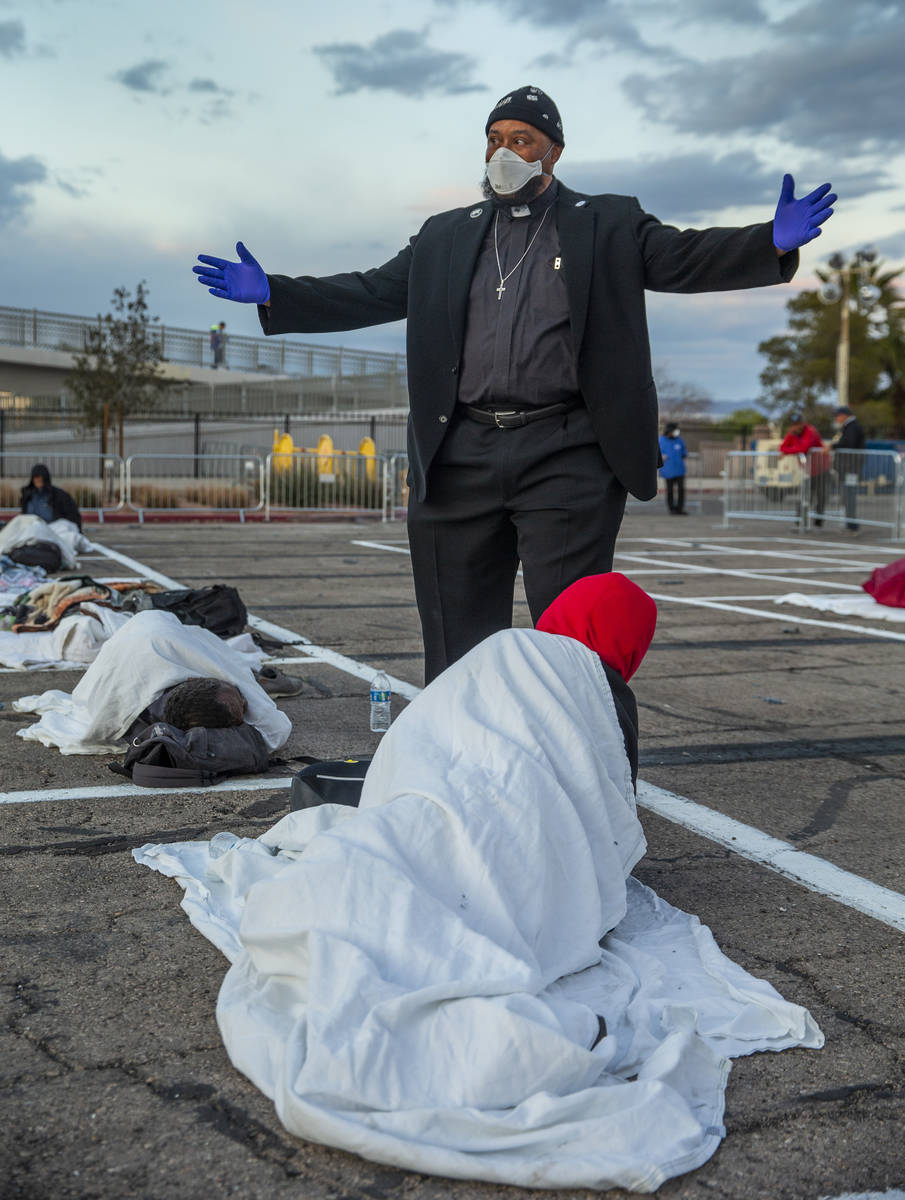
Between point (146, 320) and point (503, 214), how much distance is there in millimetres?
25092

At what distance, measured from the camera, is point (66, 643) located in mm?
7297

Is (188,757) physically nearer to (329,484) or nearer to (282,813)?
(282,813)

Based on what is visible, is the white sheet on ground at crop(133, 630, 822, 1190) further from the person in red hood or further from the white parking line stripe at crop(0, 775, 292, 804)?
the white parking line stripe at crop(0, 775, 292, 804)

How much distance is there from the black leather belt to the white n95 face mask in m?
0.72

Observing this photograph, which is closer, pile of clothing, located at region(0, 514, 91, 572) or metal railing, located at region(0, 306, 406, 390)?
pile of clothing, located at region(0, 514, 91, 572)

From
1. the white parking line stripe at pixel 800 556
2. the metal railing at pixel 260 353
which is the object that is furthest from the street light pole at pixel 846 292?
the white parking line stripe at pixel 800 556

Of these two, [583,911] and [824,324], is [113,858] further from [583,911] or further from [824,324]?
[824,324]

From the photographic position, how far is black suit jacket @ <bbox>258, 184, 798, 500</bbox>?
12.7 ft

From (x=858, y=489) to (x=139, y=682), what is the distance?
1658 centimetres

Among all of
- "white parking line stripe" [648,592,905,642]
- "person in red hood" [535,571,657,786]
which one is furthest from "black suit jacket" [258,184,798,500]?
"white parking line stripe" [648,592,905,642]

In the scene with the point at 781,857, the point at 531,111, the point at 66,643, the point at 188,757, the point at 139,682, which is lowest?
the point at 781,857

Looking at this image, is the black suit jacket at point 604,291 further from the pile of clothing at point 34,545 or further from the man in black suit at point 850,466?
the man in black suit at point 850,466

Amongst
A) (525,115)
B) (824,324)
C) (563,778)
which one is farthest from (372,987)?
(824,324)

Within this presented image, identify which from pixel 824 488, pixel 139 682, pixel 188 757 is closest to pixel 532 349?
pixel 188 757
